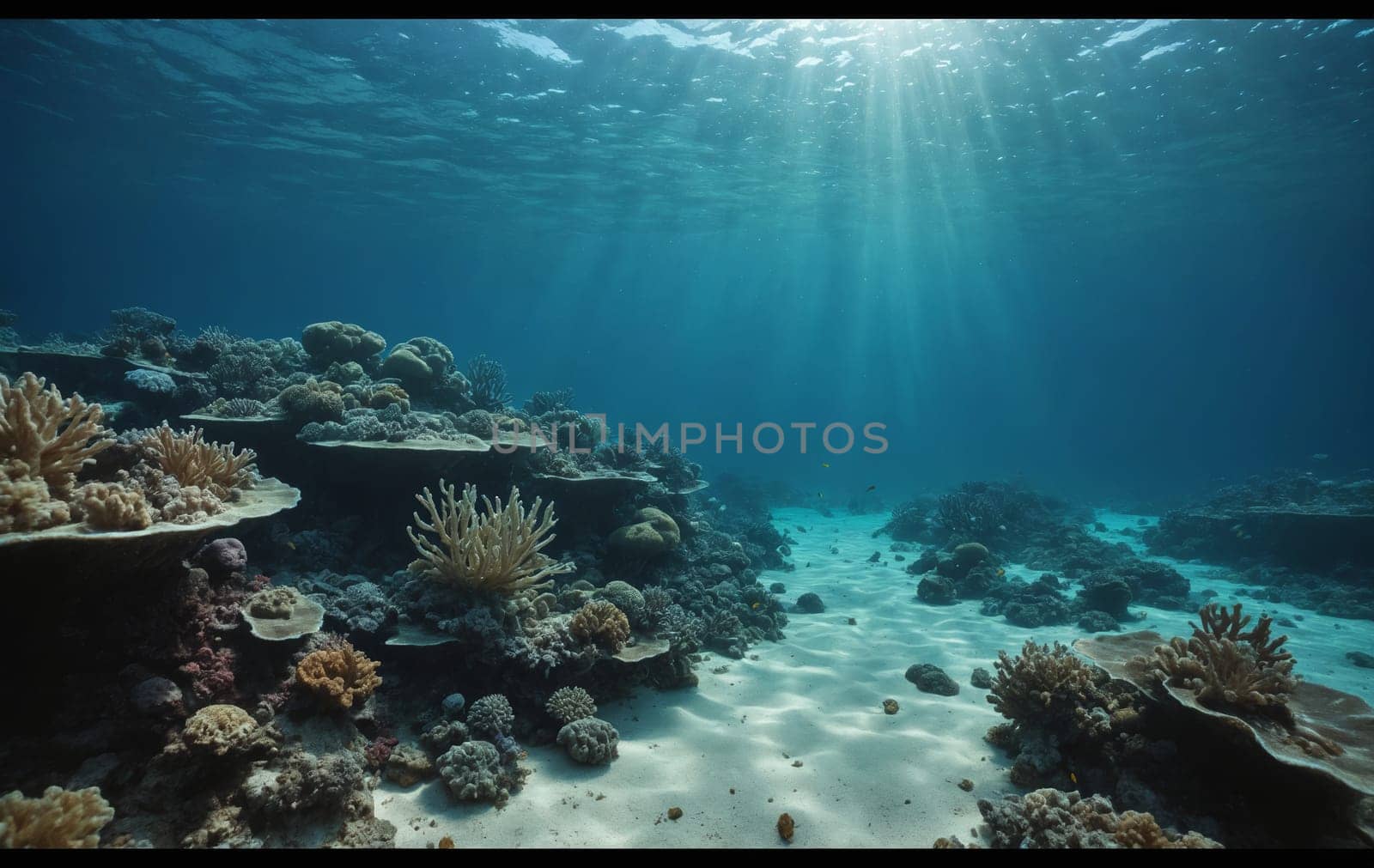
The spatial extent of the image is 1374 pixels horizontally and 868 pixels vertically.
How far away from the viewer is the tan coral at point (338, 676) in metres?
4.40

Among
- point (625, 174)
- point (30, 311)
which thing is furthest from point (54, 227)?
point (625, 174)

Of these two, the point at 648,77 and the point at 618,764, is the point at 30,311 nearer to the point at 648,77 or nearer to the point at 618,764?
the point at 648,77

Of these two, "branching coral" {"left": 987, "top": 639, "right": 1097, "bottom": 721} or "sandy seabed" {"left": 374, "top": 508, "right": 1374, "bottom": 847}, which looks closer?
"sandy seabed" {"left": 374, "top": 508, "right": 1374, "bottom": 847}

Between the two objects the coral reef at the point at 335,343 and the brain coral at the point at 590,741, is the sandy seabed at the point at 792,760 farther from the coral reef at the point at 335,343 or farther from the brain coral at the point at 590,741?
the coral reef at the point at 335,343

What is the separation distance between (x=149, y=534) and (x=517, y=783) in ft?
10.7

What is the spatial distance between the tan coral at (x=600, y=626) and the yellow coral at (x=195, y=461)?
11.9ft

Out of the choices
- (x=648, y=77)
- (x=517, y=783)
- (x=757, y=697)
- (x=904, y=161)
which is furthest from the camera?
(x=904, y=161)

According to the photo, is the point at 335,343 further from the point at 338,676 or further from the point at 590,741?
the point at 590,741

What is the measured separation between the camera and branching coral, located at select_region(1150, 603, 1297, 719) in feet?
14.0

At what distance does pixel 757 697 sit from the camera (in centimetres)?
680

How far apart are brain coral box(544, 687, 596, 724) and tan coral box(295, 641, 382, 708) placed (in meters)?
1.63

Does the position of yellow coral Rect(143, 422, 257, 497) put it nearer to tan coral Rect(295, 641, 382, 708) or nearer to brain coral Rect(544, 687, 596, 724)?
tan coral Rect(295, 641, 382, 708)

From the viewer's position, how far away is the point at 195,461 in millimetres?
5016

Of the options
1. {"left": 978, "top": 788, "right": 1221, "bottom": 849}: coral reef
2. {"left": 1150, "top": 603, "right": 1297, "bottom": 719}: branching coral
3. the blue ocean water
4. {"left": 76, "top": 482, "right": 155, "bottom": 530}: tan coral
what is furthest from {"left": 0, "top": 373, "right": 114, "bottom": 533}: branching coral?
the blue ocean water
